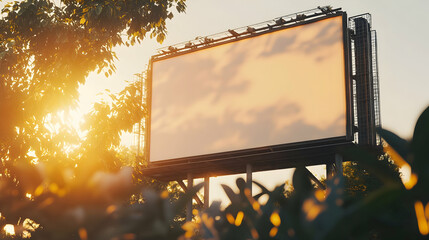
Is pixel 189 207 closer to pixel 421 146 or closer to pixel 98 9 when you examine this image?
pixel 98 9

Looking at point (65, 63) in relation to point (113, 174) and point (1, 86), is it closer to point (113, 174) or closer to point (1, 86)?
point (1, 86)

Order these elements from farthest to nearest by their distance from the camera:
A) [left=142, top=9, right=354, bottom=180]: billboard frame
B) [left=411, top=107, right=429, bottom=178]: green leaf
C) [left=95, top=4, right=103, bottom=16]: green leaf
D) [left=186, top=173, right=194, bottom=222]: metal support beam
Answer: [left=142, top=9, right=354, bottom=180]: billboard frame
[left=95, top=4, right=103, bottom=16]: green leaf
[left=186, top=173, right=194, bottom=222]: metal support beam
[left=411, top=107, right=429, bottom=178]: green leaf

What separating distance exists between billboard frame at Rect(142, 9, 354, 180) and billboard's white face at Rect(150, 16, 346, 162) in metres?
0.18

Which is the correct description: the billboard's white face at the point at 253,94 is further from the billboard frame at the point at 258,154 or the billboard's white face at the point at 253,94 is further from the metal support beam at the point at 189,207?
the metal support beam at the point at 189,207

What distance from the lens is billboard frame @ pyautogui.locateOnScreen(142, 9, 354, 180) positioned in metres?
18.4

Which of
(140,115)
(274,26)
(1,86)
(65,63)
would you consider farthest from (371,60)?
(1,86)

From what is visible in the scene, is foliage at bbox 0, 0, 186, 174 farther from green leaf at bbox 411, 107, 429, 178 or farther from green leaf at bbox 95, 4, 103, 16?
green leaf at bbox 411, 107, 429, 178

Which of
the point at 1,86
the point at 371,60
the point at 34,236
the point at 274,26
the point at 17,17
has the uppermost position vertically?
the point at 274,26

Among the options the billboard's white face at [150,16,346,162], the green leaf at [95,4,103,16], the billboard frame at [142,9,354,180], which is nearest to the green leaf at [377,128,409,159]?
the green leaf at [95,4,103,16]

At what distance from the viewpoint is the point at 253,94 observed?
64.6 feet

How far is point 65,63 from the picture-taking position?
1270 centimetres

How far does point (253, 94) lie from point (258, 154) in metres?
2.25

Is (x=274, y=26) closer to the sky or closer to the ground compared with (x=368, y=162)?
closer to the sky

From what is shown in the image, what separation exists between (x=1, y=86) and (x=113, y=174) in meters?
12.9
